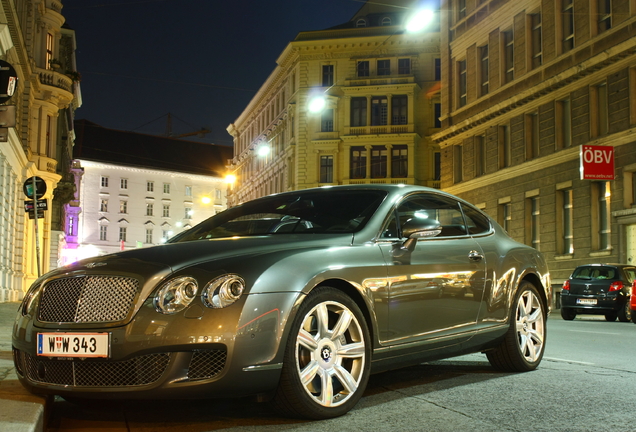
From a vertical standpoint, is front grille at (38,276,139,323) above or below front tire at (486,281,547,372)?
above

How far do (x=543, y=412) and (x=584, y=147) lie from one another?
954 inches

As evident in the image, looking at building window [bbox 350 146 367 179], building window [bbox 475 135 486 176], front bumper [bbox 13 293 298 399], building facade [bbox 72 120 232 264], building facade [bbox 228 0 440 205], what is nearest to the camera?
front bumper [bbox 13 293 298 399]

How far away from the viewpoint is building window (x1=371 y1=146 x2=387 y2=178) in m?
57.5

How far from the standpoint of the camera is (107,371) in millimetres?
4105

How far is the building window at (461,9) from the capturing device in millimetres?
39969

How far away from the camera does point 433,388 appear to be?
18.2 feet

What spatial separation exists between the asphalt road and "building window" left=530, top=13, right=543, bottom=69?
92.7 feet

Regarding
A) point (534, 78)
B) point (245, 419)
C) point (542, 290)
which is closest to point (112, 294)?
point (245, 419)

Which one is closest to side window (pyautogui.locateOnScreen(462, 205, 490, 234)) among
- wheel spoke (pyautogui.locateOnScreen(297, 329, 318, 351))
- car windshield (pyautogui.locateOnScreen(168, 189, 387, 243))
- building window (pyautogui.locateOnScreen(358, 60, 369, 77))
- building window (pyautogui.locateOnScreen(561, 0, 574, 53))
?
car windshield (pyautogui.locateOnScreen(168, 189, 387, 243))

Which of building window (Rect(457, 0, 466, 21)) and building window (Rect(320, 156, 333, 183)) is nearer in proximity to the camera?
building window (Rect(457, 0, 466, 21))

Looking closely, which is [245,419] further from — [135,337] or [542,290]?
[542,290]

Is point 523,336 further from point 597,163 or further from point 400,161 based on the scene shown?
point 400,161

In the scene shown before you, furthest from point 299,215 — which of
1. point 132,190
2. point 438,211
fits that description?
point 132,190

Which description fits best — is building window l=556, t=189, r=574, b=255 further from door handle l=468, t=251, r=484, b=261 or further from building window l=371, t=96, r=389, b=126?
building window l=371, t=96, r=389, b=126
